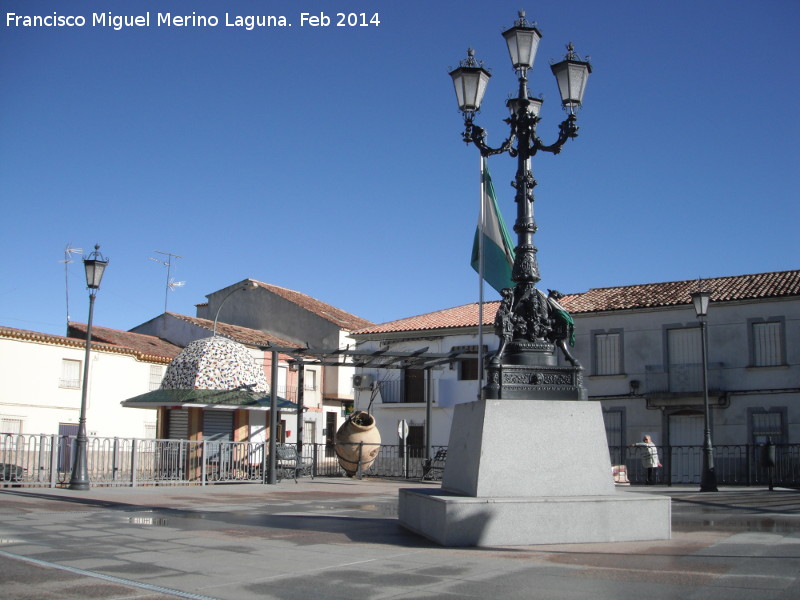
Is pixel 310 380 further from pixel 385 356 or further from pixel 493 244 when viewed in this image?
pixel 493 244

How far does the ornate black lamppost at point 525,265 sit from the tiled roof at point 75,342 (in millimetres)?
28248

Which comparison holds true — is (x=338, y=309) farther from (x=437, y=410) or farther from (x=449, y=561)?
(x=449, y=561)

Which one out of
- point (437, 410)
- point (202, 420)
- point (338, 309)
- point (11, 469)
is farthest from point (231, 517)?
point (338, 309)

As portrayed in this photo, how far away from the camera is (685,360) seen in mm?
29797

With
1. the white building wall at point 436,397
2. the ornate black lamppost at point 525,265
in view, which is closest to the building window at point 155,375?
the white building wall at point 436,397

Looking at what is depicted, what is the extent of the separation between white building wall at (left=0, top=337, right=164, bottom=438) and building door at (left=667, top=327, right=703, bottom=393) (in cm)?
2314

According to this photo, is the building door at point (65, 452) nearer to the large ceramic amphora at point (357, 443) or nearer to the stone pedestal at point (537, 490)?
the large ceramic amphora at point (357, 443)

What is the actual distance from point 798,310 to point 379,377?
1811cm

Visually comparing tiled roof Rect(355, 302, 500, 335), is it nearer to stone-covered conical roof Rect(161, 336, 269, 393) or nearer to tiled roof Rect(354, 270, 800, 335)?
tiled roof Rect(354, 270, 800, 335)

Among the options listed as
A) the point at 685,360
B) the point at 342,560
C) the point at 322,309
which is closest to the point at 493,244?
the point at 342,560

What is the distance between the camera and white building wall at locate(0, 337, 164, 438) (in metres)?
33.5

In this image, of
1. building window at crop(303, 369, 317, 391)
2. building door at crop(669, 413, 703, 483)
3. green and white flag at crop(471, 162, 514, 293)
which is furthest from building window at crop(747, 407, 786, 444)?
building window at crop(303, 369, 317, 391)

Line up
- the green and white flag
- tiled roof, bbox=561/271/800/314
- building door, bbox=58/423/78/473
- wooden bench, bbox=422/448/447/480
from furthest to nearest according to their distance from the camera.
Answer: tiled roof, bbox=561/271/800/314 → wooden bench, bbox=422/448/447/480 → building door, bbox=58/423/78/473 → the green and white flag

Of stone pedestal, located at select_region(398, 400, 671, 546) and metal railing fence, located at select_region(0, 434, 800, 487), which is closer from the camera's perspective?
stone pedestal, located at select_region(398, 400, 671, 546)
